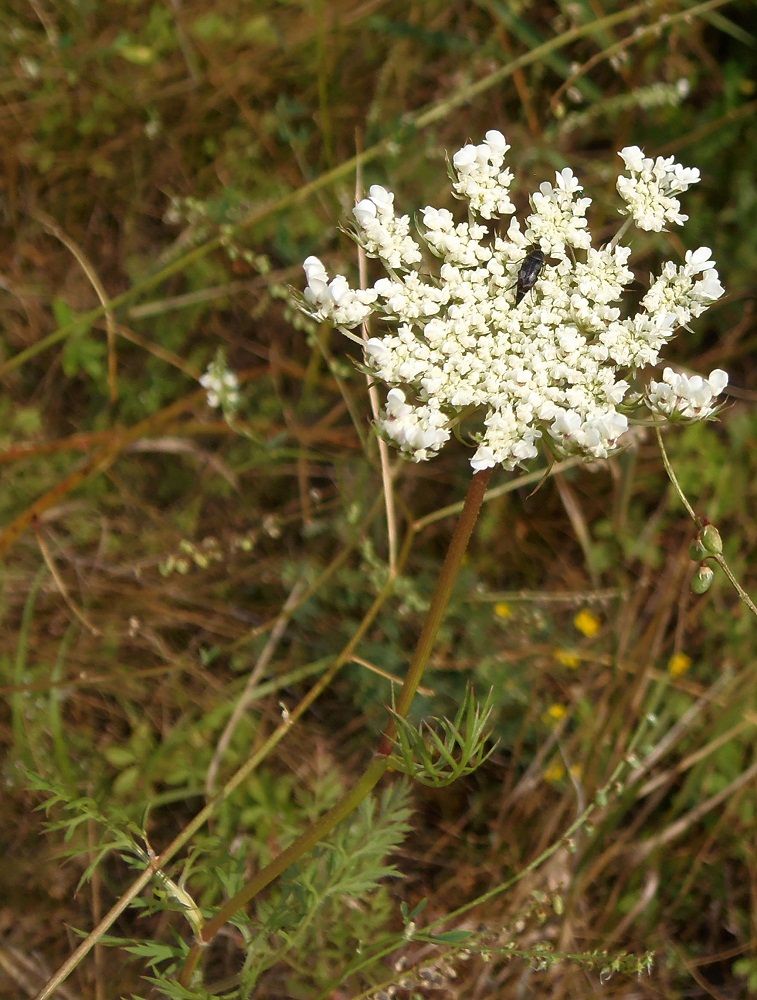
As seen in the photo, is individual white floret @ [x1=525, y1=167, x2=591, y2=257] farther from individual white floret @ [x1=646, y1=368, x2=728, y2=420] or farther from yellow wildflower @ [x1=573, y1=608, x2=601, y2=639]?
yellow wildflower @ [x1=573, y1=608, x2=601, y2=639]

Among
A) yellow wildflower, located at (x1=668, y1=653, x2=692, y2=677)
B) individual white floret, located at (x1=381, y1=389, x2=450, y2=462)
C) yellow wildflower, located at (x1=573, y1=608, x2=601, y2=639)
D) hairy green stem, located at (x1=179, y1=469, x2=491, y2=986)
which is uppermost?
individual white floret, located at (x1=381, y1=389, x2=450, y2=462)

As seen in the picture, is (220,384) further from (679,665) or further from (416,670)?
(679,665)

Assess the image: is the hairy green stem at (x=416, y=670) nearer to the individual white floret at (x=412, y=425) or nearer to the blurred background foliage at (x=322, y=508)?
the individual white floret at (x=412, y=425)

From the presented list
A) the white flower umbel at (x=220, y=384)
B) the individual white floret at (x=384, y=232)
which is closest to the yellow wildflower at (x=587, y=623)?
the white flower umbel at (x=220, y=384)

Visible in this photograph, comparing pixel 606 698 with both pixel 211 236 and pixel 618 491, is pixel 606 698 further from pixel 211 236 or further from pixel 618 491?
pixel 211 236

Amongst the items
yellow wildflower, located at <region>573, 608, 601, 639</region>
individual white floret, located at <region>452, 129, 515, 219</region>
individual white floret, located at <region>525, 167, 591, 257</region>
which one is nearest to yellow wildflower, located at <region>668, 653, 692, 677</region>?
yellow wildflower, located at <region>573, 608, 601, 639</region>

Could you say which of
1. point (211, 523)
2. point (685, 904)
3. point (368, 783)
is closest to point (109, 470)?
point (211, 523)
